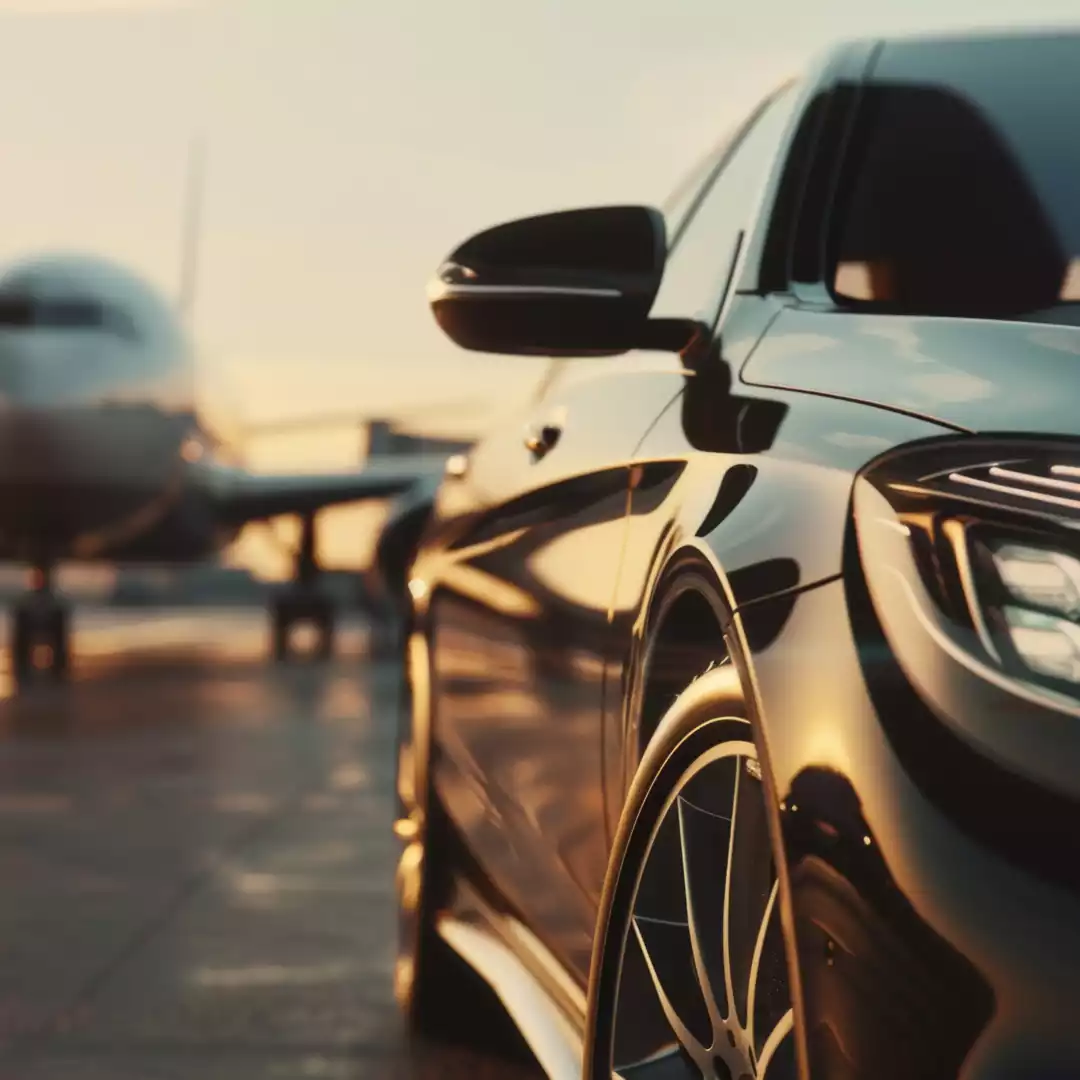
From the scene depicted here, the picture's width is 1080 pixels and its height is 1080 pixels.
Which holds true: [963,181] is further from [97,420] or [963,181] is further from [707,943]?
[97,420]

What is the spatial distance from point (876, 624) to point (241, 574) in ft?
299

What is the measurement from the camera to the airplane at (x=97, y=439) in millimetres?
17609

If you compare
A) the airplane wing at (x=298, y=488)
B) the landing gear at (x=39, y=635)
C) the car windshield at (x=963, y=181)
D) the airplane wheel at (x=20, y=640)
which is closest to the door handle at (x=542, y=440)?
the car windshield at (x=963, y=181)

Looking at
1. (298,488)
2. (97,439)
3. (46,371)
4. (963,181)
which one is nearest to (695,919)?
(963,181)

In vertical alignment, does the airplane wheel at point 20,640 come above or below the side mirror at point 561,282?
below

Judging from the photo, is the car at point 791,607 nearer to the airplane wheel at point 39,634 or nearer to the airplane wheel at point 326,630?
the airplane wheel at point 39,634

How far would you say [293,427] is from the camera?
26.9 metres

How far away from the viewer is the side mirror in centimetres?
274

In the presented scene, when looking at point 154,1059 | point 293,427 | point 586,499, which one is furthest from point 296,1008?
point 293,427

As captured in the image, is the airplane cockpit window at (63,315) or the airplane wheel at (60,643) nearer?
the airplane wheel at (60,643)

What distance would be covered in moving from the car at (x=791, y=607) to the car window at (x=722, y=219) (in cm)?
1

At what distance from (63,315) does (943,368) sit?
57.7 ft

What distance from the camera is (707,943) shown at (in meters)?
2.35

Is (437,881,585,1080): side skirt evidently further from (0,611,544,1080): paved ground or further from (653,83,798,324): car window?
(653,83,798,324): car window
